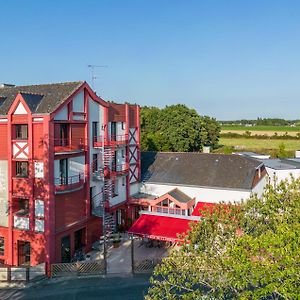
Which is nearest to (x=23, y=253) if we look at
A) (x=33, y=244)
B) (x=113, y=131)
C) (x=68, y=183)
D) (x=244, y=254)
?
(x=33, y=244)

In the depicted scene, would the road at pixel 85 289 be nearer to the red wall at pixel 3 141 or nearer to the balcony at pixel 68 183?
the balcony at pixel 68 183

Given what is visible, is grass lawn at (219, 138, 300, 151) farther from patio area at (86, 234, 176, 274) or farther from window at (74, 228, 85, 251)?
window at (74, 228, 85, 251)

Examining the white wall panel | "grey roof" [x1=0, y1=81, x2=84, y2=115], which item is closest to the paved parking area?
the white wall panel

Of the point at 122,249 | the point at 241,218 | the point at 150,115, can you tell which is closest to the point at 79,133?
the point at 122,249

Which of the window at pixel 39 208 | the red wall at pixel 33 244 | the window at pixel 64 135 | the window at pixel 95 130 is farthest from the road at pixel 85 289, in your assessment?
Result: the window at pixel 95 130

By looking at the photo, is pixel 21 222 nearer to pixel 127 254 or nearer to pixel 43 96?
pixel 127 254

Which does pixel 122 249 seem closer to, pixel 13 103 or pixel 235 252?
pixel 13 103
